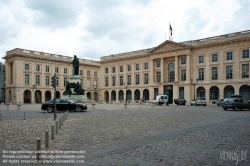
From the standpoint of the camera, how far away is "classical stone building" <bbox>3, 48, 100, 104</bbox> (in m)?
57.0

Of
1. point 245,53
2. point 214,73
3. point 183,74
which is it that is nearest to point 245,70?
point 245,53

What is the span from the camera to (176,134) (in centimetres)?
991

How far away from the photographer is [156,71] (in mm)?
57562

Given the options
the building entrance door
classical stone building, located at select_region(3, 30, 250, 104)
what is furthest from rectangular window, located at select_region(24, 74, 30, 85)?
the building entrance door

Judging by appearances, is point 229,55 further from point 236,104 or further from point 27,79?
point 27,79

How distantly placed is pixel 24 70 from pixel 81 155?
5696cm

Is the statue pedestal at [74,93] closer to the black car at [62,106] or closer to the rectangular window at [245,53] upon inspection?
the black car at [62,106]

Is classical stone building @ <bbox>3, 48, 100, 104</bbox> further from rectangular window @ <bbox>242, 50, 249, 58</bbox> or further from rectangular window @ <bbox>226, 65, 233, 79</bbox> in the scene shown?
rectangular window @ <bbox>242, 50, 249, 58</bbox>

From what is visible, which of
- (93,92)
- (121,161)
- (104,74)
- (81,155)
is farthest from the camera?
(93,92)

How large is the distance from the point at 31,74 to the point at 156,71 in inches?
1239

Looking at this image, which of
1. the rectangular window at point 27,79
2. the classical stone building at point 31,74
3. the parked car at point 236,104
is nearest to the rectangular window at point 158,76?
the classical stone building at point 31,74

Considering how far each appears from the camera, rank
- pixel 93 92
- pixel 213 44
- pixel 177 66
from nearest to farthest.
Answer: pixel 213 44 < pixel 177 66 < pixel 93 92

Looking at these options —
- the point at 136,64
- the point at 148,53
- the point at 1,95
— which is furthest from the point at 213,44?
the point at 1,95

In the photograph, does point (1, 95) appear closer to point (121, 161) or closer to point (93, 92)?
point (93, 92)
